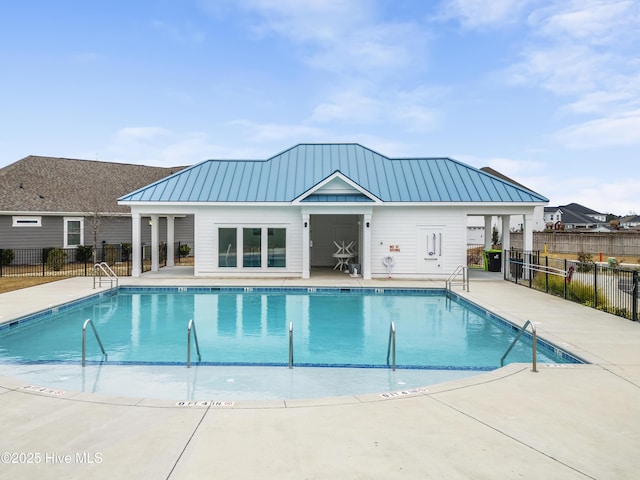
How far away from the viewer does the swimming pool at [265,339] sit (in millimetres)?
7090

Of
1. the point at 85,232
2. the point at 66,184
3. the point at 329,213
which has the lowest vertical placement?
the point at 85,232

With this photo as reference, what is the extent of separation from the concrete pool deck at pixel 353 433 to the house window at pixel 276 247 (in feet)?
44.7

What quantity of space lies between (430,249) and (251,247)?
7.68 m

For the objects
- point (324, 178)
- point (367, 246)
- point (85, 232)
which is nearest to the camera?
point (367, 246)

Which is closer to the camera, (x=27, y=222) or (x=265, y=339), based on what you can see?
(x=265, y=339)

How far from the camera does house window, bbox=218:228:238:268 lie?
63.8 feet

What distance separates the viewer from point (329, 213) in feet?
61.8

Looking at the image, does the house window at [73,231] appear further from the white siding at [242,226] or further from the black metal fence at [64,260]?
the white siding at [242,226]

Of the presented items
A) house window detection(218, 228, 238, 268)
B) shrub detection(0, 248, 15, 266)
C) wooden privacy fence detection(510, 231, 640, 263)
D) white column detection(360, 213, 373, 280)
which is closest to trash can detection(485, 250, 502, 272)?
white column detection(360, 213, 373, 280)

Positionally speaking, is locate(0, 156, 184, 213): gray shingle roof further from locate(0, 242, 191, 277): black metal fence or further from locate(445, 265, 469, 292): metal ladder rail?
locate(445, 265, 469, 292): metal ladder rail

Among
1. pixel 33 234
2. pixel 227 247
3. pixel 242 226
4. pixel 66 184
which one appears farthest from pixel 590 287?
pixel 66 184

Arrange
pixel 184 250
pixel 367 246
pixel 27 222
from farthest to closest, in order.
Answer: pixel 184 250 → pixel 27 222 → pixel 367 246

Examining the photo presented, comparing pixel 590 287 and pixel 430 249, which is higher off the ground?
pixel 430 249

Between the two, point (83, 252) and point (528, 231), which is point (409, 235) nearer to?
point (528, 231)
